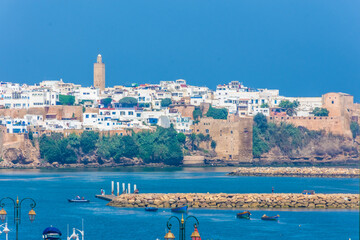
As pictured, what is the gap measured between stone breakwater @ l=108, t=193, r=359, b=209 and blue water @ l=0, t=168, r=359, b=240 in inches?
38.7

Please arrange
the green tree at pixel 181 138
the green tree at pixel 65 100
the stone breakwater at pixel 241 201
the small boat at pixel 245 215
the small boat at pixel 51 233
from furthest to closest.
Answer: the green tree at pixel 65 100
the green tree at pixel 181 138
the stone breakwater at pixel 241 201
the small boat at pixel 245 215
the small boat at pixel 51 233

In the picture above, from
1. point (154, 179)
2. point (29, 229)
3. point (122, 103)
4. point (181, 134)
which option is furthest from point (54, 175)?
point (29, 229)

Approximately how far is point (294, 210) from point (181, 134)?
99.6 ft

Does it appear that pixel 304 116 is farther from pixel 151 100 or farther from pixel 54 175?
pixel 54 175

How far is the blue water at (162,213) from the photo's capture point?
33.7 m

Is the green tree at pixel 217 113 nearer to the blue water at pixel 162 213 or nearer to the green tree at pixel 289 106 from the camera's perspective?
the green tree at pixel 289 106

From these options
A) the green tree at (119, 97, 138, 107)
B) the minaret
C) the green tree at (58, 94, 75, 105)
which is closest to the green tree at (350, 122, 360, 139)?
the green tree at (119, 97, 138, 107)

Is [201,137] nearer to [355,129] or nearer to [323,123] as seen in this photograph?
[323,123]

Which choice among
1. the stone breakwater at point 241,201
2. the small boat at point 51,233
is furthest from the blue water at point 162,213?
the small boat at point 51,233

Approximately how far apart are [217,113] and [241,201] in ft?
121

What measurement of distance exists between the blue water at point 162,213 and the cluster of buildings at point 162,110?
451 inches

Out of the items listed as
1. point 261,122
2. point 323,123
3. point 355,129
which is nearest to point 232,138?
point 261,122

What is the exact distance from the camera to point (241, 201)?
40.2 metres

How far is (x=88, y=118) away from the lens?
72000 millimetres
